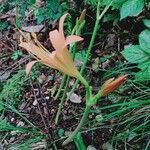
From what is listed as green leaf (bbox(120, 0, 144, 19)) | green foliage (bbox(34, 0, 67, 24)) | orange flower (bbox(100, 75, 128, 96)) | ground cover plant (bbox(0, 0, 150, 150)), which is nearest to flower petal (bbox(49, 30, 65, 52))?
ground cover plant (bbox(0, 0, 150, 150))

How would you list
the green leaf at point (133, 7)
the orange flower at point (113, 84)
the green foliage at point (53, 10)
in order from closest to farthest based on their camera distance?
the orange flower at point (113, 84) → the green leaf at point (133, 7) → the green foliage at point (53, 10)

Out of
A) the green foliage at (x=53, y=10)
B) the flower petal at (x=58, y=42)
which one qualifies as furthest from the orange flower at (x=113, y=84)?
the green foliage at (x=53, y=10)

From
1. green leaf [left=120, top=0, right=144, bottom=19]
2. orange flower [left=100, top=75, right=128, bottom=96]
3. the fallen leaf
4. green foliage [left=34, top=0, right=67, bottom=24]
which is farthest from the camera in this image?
the fallen leaf

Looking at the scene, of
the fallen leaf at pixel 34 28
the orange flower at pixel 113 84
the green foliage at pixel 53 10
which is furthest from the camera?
the fallen leaf at pixel 34 28

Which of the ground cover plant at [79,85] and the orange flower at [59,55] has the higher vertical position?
the orange flower at [59,55]

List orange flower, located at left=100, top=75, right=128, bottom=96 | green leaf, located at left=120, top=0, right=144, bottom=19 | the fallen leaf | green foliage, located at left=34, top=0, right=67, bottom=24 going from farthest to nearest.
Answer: the fallen leaf → green foliage, located at left=34, top=0, right=67, bottom=24 → green leaf, located at left=120, top=0, right=144, bottom=19 → orange flower, located at left=100, top=75, right=128, bottom=96

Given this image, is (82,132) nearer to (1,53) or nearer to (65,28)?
(65,28)

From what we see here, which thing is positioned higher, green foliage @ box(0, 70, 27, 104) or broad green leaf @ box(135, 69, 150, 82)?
green foliage @ box(0, 70, 27, 104)

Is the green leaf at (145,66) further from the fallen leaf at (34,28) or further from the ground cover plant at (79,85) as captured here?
the fallen leaf at (34,28)

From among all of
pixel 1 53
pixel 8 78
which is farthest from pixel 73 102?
pixel 1 53

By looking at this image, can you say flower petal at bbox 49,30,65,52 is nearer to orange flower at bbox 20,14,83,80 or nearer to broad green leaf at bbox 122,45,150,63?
orange flower at bbox 20,14,83,80
